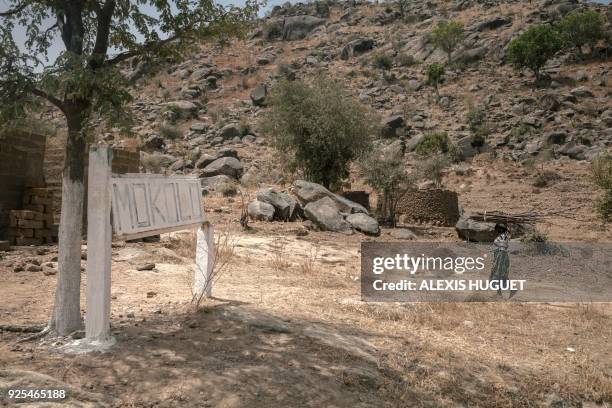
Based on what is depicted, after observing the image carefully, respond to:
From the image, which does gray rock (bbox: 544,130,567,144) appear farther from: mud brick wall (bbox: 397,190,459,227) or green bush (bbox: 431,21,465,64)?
green bush (bbox: 431,21,465,64)

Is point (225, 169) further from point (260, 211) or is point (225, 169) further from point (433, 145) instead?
point (433, 145)

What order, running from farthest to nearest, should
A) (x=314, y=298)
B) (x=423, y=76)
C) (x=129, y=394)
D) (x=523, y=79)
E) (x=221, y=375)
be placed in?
1. (x=423, y=76)
2. (x=523, y=79)
3. (x=314, y=298)
4. (x=221, y=375)
5. (x=129, y=394)

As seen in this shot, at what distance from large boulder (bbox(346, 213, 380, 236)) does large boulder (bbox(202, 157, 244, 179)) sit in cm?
998

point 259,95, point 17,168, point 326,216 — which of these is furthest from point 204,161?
point 17,168

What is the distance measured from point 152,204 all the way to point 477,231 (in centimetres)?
1119

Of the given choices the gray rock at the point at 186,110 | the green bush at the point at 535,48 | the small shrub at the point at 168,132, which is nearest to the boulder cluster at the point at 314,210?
the small shrub at the point at 168,132

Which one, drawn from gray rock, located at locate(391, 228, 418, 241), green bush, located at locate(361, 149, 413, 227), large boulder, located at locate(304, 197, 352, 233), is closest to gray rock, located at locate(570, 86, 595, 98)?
green bush, located at locate(361, 149, 413, 227)

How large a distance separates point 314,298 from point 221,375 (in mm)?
2880

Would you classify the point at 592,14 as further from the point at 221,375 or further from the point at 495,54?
the point at 221,375

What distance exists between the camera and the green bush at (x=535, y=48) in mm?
35781

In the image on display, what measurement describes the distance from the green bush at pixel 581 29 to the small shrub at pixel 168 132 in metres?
28.8

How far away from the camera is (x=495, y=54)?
40469mm

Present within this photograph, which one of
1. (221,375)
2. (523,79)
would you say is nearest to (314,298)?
(221,375)

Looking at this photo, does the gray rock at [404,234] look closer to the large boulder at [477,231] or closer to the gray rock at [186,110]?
the large boulder at [477,231]
